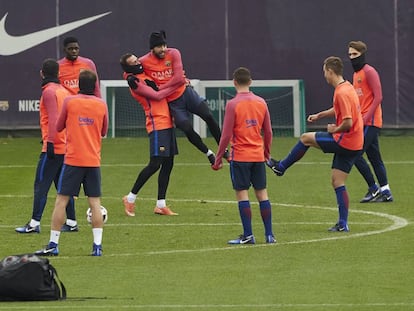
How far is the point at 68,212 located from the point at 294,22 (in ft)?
48.5

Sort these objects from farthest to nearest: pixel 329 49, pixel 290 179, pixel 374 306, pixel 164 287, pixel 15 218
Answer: pixel 329 49, pixel 290 179, pixel 15 218, pixel 164 287, pixel 374 306

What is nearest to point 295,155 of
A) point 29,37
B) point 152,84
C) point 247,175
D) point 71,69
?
point 247,175

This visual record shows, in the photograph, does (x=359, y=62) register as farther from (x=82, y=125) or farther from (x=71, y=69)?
(x=82, y=125)

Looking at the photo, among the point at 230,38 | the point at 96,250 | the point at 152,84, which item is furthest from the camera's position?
the point at 230,38

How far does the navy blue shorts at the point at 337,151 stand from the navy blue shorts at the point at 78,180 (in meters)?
2.92

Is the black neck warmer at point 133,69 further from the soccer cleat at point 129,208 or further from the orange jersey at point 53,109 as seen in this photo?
the orange jersey at point 53,109

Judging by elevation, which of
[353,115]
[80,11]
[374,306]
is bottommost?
[374,306]

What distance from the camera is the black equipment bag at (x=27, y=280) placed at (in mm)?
11633

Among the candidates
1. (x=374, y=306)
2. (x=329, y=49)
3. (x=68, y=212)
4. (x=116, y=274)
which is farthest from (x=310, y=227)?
(x=329, y=49)

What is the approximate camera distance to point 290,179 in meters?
22.5

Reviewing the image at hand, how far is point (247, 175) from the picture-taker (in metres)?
15.2

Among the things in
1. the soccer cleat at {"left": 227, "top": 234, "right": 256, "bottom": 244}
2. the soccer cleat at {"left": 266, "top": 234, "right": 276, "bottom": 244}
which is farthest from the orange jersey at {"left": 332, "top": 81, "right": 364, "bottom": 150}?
the soccer cleat at {"left": 227, "top": 234, "right": 256, "bottom": 244}

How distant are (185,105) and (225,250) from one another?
469cm

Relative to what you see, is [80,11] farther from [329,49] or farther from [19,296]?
[19,296]
